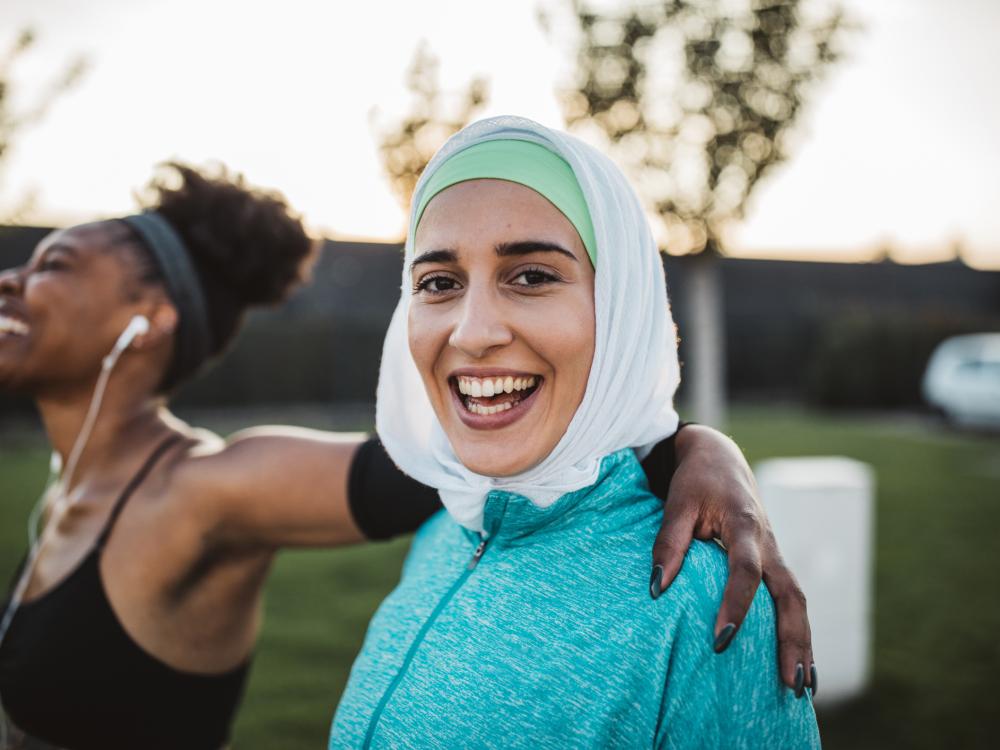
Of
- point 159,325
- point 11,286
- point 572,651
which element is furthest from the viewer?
point 159,325

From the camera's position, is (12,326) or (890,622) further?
(890,622)

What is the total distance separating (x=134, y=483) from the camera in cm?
241

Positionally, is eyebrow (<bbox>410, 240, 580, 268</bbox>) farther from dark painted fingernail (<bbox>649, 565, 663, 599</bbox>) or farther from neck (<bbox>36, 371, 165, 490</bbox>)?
neck (<bbox>36, 371, 165, 490</bbox>)

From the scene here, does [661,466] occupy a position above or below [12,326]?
below

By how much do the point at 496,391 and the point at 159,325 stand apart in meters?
1.50

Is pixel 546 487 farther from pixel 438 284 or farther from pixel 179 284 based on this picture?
pixel 179 284

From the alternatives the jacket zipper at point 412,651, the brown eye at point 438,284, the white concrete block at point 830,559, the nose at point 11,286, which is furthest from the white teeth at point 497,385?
the white concrete block at point 830,559

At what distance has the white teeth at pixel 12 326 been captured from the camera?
8.00ft

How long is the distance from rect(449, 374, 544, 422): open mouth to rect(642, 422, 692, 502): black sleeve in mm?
428

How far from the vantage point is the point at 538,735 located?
1.44 m

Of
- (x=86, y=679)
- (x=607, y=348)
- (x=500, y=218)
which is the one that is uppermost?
(x=500, y=218)

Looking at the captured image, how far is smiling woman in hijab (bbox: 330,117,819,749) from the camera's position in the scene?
1.40 m

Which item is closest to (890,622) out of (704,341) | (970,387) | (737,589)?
(704,341)

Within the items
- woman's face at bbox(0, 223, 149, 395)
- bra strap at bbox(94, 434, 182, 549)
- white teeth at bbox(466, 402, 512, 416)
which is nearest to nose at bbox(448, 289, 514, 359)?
white teeth at bbox(466, 402, 512, 416)
